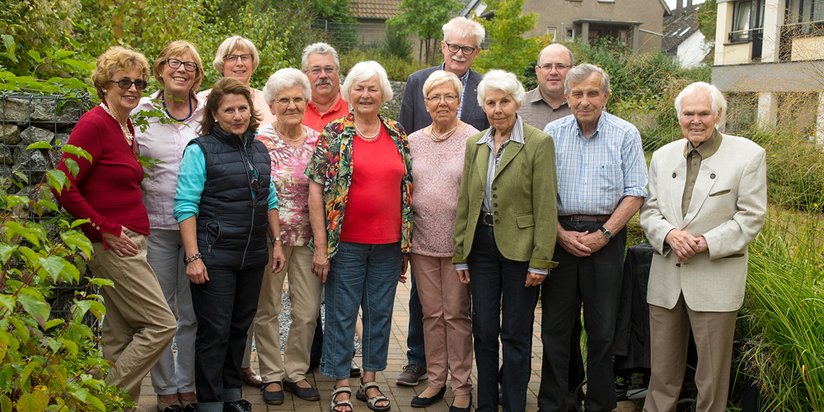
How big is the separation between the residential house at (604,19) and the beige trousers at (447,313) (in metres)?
43.5

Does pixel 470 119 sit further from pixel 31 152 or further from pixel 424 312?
pixel 31 152

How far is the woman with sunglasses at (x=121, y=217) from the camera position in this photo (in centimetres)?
426

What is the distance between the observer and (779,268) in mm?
4828

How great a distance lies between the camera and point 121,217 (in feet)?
14.4

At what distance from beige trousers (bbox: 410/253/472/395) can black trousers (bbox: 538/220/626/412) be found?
19.9 inches

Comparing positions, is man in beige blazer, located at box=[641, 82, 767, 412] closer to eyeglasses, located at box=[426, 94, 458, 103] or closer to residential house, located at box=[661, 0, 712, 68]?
eyeglasses, located at box=[426, 94, 458, 103]

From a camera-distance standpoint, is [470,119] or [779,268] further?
[470,119]

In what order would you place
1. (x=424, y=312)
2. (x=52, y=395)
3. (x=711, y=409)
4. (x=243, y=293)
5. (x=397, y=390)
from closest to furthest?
(x=52, y=395) → (x=711, y=409) → (x=243, y=293) → (x=424, y=312) → (x=397, y=390)

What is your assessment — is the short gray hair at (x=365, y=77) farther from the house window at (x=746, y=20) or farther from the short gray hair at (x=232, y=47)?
the house window at (x=746, y=20)

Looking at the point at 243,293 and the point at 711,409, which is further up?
the point at 243,293

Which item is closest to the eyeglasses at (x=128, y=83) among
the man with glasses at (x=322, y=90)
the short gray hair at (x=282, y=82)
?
the short gray hair at (x=282, y=82)

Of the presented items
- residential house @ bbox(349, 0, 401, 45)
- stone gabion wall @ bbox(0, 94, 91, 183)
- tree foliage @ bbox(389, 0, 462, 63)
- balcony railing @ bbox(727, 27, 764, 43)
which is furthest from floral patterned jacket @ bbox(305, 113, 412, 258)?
residential house @ bbox(349, 0, 401, 45)

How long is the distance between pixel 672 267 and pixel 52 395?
312cm

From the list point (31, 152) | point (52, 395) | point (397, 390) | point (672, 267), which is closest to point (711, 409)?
point (672, 267)
